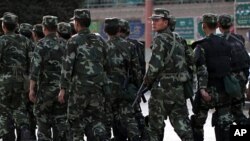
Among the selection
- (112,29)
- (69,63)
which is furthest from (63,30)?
(69,63)

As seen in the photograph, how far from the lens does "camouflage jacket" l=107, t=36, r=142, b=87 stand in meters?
8.57

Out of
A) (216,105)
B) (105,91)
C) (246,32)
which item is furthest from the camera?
(246,32)

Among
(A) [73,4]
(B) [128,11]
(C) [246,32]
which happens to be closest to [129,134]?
(A) [73,4]

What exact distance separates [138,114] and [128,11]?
3257cm

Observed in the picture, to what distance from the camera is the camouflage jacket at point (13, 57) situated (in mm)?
8812

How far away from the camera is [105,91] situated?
7.43 m

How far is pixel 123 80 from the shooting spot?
8648 millimetres

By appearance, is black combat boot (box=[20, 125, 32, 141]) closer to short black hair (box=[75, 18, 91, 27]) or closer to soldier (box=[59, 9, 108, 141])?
A: soldier (box=[59, 9, 108, 141])

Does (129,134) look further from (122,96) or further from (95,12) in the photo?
(95,12)

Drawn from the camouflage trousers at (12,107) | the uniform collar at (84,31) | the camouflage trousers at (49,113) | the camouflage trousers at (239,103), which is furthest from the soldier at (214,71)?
the camouflage trousers at (12,107)

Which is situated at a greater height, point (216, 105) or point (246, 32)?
point (216, 105)

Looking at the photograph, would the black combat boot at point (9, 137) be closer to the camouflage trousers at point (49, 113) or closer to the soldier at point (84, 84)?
the camouflage trousers at point (49, 113)

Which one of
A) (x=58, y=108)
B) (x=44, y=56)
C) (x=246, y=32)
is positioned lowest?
(x=246, y=32)

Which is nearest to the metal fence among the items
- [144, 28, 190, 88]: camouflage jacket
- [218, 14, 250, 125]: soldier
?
[218, 14, 250, 125]: soldier
